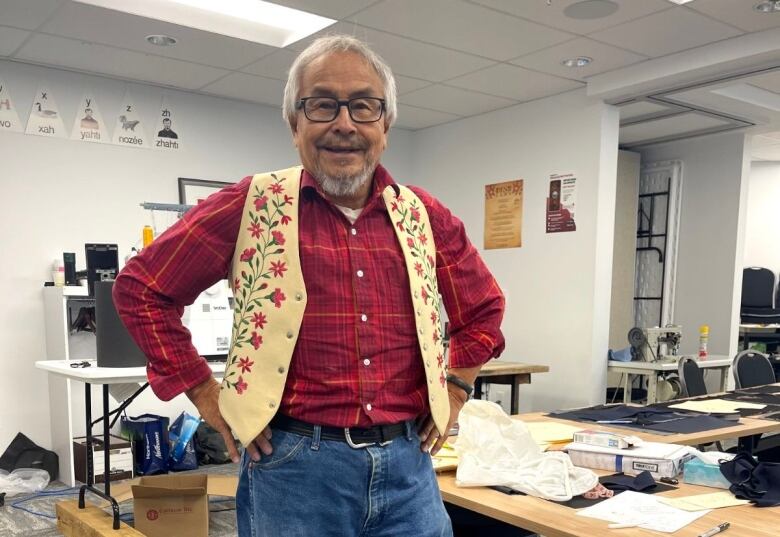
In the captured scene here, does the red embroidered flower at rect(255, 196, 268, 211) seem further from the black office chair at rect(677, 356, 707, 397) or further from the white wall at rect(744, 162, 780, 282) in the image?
the white wall at rect(744, 162, 780, 282)

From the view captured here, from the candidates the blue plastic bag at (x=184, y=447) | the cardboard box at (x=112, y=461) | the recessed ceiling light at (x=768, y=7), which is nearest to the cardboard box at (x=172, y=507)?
the cardboard box at (x=112, y=461)

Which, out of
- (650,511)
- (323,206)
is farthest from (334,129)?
(650,511)

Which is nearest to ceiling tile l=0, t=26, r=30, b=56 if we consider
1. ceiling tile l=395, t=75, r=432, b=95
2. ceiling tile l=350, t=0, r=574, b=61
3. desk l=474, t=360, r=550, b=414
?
ceiling tile l=350, t=0, r=574, b=61

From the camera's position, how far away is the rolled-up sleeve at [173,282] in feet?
3.49

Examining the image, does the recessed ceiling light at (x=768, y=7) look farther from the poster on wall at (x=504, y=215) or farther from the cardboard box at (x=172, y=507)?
the cardboard box at (x=172, y=507)

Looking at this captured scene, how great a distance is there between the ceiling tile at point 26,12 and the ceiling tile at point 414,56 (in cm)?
128

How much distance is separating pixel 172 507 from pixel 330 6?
2481mm

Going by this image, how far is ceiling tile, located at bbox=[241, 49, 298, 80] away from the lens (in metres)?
4.02

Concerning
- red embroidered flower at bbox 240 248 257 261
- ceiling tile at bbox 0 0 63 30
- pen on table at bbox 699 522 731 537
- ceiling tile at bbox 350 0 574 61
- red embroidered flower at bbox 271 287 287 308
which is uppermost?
ceiling tile at bbox 350 0 574 61

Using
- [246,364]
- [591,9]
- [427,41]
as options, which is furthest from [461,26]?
[246,364]

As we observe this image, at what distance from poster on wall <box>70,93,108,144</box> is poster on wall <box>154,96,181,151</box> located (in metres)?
0.37

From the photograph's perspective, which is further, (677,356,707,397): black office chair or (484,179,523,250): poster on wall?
(484,179,523,250): poster on wall

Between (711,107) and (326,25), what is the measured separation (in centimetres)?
303

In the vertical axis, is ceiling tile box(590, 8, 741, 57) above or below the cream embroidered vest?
above
